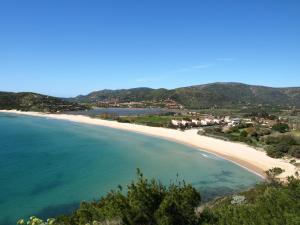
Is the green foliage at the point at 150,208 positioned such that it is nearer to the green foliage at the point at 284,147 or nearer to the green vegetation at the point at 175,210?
the green vegetation at the point at 175,210

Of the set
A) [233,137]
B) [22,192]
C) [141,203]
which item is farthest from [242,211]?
[233,137]

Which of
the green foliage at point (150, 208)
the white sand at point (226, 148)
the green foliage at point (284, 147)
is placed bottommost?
the white sand at point (226, 148)

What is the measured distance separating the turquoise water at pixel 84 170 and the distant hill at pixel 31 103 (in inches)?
3335

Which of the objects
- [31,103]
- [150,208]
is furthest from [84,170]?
[31,103]

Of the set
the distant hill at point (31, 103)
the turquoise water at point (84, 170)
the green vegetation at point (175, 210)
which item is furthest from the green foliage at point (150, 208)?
the distant hill at point (31, 103)

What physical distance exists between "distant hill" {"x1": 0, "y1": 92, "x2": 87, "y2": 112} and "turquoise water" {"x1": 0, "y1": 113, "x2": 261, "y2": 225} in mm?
84699

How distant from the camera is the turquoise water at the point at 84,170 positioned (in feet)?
92.9

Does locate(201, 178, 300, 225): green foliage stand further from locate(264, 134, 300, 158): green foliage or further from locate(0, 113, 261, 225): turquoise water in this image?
locate(264, 134, 300, 158): green foliage

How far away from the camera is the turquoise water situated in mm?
28312

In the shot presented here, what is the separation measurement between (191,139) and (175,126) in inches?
695

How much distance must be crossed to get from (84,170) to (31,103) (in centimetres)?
12302

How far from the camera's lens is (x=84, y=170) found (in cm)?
3997

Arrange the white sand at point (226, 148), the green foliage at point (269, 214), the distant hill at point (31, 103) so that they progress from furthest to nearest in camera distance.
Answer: the distant hill at point (31, 103), the white sand at point (226, 148), the green foliage at point (269, 214)

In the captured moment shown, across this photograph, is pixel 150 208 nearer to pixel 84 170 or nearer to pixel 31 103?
pixel 84 170
